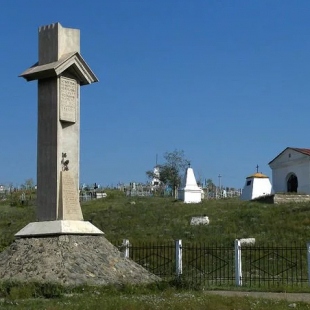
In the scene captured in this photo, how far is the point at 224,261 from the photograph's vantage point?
20.4 meters

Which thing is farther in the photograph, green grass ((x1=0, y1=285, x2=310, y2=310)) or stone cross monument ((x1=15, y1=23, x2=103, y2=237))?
stone cross monument ((x1=15, y1=23, x2=103, y2=237))

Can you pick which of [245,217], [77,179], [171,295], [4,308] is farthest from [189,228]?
[4,308]

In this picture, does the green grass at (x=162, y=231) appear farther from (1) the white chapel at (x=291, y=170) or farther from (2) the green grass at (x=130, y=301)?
(1) the white chapel at (x=291, y=170)

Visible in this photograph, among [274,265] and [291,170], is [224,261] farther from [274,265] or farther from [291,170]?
[291,170]

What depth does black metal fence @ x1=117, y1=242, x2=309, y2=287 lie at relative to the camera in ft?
62.1

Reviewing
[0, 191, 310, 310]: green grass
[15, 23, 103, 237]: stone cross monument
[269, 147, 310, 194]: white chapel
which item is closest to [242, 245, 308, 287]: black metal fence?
[0, 191, 310, 310]: green grass

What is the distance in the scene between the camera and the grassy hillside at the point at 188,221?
2531 centimetres

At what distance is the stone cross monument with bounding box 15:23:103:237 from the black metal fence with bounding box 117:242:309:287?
6.62 m

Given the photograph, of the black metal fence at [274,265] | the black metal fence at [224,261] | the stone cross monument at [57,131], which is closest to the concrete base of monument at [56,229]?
the stone cross monument at [57,131]

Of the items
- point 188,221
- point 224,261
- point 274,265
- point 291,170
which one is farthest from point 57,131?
point 291,170

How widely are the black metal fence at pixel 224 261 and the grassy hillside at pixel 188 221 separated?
2356 millimetres

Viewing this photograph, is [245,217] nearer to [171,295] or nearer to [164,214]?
[164,214]

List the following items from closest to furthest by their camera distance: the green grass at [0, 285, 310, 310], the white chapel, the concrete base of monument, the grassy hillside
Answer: the green grass at [0, 285, 310, 310] < the concrete base of monument < the grassy hillside < the white chapel

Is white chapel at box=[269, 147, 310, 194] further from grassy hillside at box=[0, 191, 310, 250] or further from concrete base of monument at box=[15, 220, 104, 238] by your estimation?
concrete base of monument at box=[15, 220, 104, 238]
